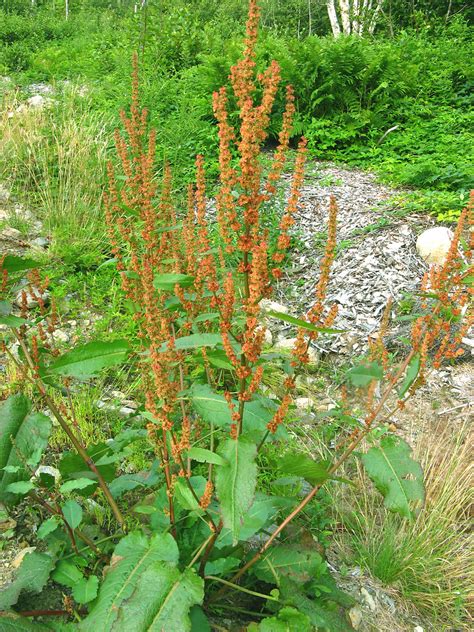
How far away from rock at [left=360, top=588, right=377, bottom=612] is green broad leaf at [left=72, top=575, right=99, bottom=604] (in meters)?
1.15

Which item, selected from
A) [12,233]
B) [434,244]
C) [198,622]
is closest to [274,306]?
[434,244]

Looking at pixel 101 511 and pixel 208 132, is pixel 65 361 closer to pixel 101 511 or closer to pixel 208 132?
pixel 101 511

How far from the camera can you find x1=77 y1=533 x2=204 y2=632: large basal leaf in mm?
1302

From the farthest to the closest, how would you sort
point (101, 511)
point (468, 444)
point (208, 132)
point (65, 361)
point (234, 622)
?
point (208, 132) → point (468, 444) → point (101, 511) → point (234, 622) → point (65, 361)

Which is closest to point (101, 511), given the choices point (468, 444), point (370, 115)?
point (468, 444)

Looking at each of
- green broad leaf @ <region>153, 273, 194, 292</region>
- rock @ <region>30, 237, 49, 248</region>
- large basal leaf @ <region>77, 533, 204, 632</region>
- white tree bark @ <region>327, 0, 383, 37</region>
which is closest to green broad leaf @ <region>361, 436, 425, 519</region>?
large basal leaf @ <region>77, 533, 204, 632</region>

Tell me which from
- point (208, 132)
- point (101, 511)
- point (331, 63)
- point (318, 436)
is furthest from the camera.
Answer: point (331, 63)

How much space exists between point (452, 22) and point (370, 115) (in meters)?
8.47

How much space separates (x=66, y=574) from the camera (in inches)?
64.1

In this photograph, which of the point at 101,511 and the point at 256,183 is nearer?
the point at 256,183

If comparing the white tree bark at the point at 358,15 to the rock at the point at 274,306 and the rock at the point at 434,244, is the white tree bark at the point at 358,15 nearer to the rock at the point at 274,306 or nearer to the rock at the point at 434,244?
the rock at the point at 434,244

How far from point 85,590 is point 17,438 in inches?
18.3

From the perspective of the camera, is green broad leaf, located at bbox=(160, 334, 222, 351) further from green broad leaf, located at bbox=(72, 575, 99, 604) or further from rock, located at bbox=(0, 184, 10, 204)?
rock, located at bbox=(0, 184, 10, 204)

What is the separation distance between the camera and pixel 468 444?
2754mm
